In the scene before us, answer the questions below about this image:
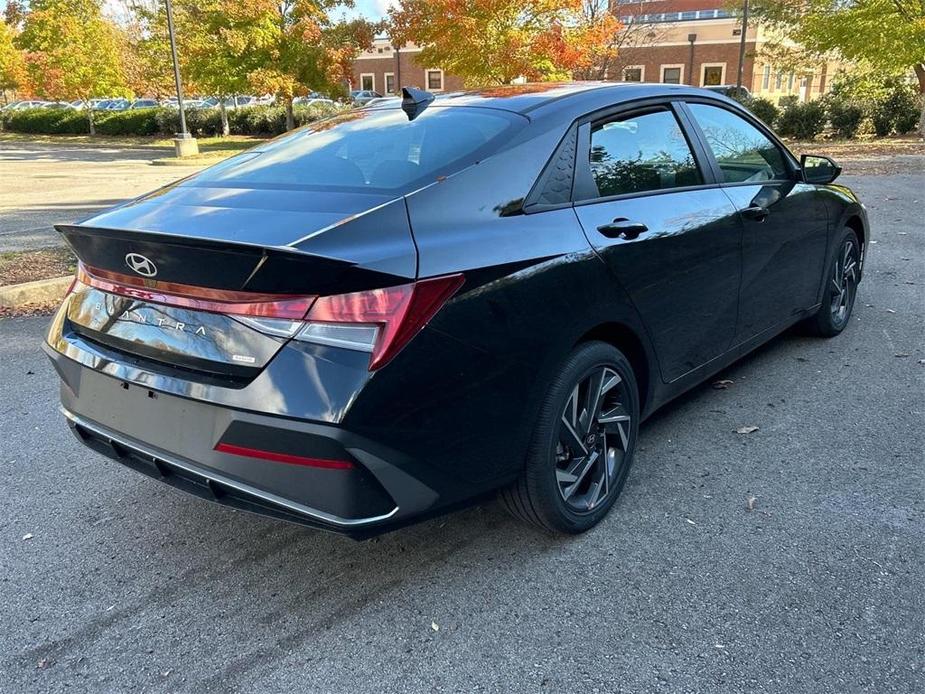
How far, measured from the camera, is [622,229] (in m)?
2.89

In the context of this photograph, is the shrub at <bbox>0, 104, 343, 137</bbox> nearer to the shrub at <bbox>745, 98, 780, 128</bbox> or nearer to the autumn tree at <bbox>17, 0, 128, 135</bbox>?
the autumn tree at <bbox>17, 0, 128, 135</bbox>

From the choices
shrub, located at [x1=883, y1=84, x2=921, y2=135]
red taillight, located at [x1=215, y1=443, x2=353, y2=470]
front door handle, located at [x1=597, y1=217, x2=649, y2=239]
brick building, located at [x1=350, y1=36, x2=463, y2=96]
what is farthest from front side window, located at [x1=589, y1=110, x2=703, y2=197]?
brick building, located at [x1=350, y1=36, x2=463, y2=96]

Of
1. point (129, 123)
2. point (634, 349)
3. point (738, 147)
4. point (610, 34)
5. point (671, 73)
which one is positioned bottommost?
point (634, 349)

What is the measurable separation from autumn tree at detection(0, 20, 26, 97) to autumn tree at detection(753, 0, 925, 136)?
3654 centimetres

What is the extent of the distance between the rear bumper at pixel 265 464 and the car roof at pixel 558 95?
1.58m

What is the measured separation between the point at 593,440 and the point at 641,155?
1277 mm

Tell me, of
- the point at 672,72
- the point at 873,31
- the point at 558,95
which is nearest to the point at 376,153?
the point at 558,95

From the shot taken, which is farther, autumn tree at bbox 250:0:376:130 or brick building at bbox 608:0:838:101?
brick building at bbox 608:0:838:101

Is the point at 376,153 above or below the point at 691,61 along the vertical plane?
below

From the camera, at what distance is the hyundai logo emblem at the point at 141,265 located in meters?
2.28

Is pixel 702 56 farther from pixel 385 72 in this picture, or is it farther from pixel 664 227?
pixel 664 227

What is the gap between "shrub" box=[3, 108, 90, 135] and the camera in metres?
37.6

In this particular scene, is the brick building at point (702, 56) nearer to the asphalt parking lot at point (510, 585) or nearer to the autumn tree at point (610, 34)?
the autumn tree at point (610, 34)

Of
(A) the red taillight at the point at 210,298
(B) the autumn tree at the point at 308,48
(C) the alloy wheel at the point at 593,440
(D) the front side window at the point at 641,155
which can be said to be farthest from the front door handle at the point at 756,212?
(B) the autumn tree at the point at 308,48
